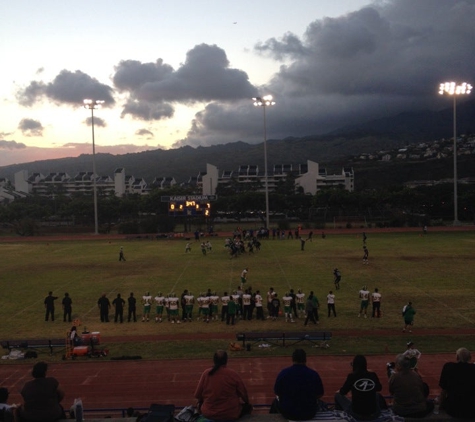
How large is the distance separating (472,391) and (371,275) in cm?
2415

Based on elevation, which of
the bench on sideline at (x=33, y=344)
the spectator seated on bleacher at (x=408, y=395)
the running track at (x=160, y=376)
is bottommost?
the running track at (x=160, y=376)

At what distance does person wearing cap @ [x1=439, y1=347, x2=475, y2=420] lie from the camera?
17.6ft

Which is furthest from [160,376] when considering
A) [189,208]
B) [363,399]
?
[189,208]

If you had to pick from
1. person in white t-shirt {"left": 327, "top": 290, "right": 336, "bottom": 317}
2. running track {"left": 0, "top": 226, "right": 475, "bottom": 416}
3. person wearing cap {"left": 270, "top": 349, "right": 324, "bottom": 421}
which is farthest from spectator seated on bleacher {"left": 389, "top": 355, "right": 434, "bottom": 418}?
person in white t-shirt {"left": 327, "top": 290, "right": 336, "bottom": 317}

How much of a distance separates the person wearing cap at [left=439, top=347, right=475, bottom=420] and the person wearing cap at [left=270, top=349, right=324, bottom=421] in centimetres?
155

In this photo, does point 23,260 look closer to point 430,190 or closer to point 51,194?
point 430,190

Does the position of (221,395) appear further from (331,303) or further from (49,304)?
(49,304)

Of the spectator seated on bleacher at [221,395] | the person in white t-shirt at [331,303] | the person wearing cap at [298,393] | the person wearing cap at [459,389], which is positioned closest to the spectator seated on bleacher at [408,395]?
the person wearing cap at [459,389]

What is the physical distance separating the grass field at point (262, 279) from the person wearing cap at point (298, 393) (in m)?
9.92

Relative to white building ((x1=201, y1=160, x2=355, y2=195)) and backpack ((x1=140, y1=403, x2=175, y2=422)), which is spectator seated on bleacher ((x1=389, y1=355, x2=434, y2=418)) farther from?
white building ((x1=201, y1=160, x2=355, y2=195))

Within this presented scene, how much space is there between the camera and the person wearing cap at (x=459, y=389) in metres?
5.38

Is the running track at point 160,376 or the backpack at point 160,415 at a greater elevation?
the backpack at point 160,415

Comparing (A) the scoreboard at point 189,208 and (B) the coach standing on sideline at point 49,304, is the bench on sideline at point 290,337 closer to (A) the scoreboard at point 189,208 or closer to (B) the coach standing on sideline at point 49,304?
(B) the coach standing on sideline at point 49,304

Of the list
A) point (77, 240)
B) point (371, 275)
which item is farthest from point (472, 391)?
point (77, 240)
